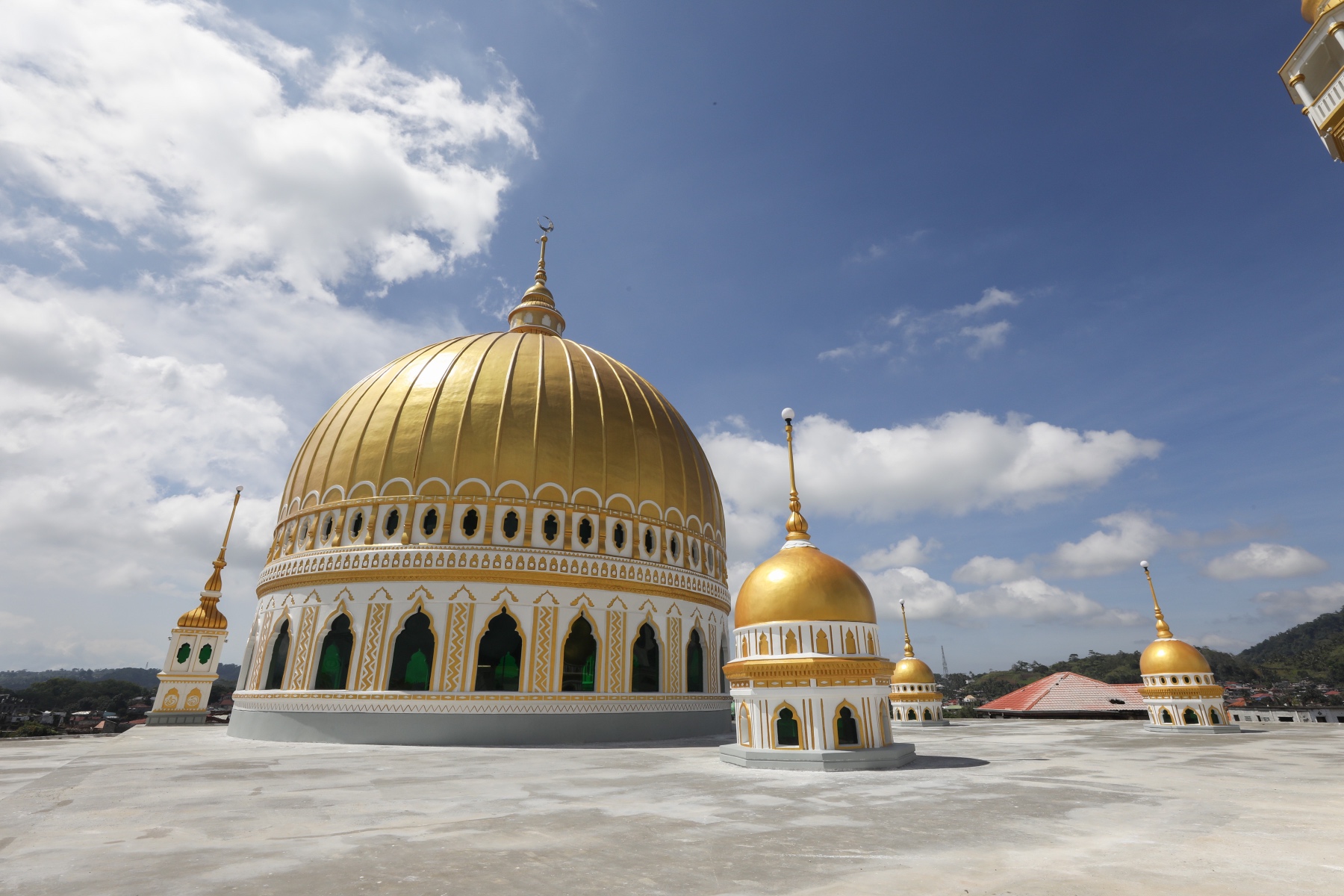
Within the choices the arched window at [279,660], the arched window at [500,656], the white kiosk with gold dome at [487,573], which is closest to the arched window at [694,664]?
the white kiosk with gold dome at [487,573]

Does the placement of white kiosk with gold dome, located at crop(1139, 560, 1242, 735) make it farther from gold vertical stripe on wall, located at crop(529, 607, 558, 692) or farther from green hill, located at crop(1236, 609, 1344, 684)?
green hill, located at crop(1236, 609, 1344, 684)

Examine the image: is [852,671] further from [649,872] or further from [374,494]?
[374,494]

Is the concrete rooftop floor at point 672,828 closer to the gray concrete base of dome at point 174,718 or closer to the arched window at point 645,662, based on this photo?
the arched window at point 645,662

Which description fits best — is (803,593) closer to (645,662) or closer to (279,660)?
(645,662)

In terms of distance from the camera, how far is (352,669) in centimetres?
2084

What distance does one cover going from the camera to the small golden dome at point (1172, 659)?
25031mm

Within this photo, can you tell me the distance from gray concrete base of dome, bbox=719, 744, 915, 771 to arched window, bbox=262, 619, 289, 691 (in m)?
17.8

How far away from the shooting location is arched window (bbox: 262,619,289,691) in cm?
2236

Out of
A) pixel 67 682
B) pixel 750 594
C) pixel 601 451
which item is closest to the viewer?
pixel 750 594

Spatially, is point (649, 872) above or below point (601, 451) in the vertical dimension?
below

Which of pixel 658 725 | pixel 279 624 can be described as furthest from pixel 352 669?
pixel 658 725

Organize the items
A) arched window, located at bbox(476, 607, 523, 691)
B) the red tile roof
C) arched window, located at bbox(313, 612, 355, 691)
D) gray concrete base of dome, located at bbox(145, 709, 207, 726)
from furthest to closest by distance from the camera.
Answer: the red tile roof → gray concrete base of dome, located at bbox(145, 709, 207, 726) → arched window, located at bbox(313, 612, 355, 691) → arched window, located at bbox(476, 607, 523, 691)

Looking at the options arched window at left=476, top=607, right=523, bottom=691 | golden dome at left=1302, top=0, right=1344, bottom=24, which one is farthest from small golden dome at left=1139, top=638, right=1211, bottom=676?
arched window at left=476, top=607, right=523, bottom=691

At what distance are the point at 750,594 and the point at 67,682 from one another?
291 ft
